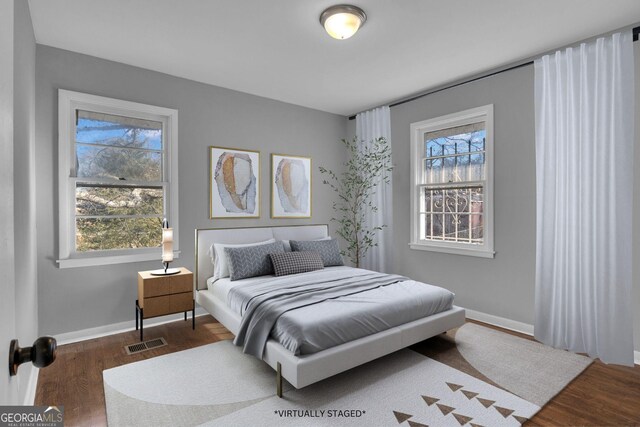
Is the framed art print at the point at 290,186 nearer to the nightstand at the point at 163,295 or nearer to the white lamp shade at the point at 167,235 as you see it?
the white lamp shade at the point at 167,235

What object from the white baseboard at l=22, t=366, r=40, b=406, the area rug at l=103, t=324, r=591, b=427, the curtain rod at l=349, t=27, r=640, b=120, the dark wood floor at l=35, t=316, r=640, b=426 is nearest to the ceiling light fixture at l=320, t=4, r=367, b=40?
the curtain rod at l=349, t=27, r=640, b=120

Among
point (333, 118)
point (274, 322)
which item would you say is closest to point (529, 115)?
point (333, 118)

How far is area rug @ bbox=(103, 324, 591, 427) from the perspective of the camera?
2.08 m

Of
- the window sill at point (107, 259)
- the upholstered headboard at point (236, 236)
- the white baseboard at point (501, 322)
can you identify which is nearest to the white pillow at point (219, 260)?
the upholstered headboard at point (236, 236)

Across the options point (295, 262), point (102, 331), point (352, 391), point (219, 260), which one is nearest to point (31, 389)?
point (102, 331)

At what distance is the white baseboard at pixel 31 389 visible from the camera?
217cm

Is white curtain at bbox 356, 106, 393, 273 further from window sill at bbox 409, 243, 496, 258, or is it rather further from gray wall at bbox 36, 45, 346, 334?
gray wall at bbox 36, 45, 346, 334

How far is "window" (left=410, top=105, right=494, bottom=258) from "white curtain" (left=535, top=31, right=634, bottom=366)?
1.86 ft

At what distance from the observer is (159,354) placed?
2.97 m

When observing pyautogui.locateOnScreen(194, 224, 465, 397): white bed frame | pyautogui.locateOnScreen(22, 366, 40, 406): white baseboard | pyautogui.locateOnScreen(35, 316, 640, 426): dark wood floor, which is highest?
pyautogui.locateOnScreen(194, 224, 465, 397): white bed frame

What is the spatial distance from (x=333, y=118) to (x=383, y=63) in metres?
1.87

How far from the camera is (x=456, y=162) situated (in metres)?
4.05

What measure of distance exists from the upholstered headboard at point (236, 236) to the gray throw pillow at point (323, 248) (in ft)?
0.96

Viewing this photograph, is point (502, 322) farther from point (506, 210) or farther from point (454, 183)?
point (454, 183)
